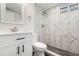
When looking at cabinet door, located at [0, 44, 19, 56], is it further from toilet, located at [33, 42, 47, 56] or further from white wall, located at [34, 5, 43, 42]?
white wall, located at [34, 5, 43, 42]

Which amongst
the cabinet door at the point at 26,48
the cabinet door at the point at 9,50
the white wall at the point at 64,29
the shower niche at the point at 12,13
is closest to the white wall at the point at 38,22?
the white wall at the point at 64,29

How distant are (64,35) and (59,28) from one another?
0.83 feet

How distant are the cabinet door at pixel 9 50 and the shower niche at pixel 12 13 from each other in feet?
1.76

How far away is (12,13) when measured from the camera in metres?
1.62

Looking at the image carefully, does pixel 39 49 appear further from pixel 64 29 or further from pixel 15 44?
pixel 64 29

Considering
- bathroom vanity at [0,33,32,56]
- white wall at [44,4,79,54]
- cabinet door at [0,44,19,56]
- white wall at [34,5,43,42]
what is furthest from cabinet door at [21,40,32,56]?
white wall at [44,4,79,54]

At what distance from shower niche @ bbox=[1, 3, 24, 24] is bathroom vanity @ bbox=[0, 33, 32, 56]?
424 mm

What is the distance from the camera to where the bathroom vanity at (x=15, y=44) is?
105cm

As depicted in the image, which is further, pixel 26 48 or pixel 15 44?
pixel 26 48

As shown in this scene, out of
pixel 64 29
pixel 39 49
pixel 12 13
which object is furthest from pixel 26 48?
pixel 64 29

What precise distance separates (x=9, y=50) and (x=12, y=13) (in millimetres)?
843

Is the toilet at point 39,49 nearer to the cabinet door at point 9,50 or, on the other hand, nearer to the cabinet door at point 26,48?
the cabinet door at point 26,48

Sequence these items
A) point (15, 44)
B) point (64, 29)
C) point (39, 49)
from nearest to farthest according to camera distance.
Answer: point (15, 44) < point (39, 49) < point (64, 29)

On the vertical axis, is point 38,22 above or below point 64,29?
above
